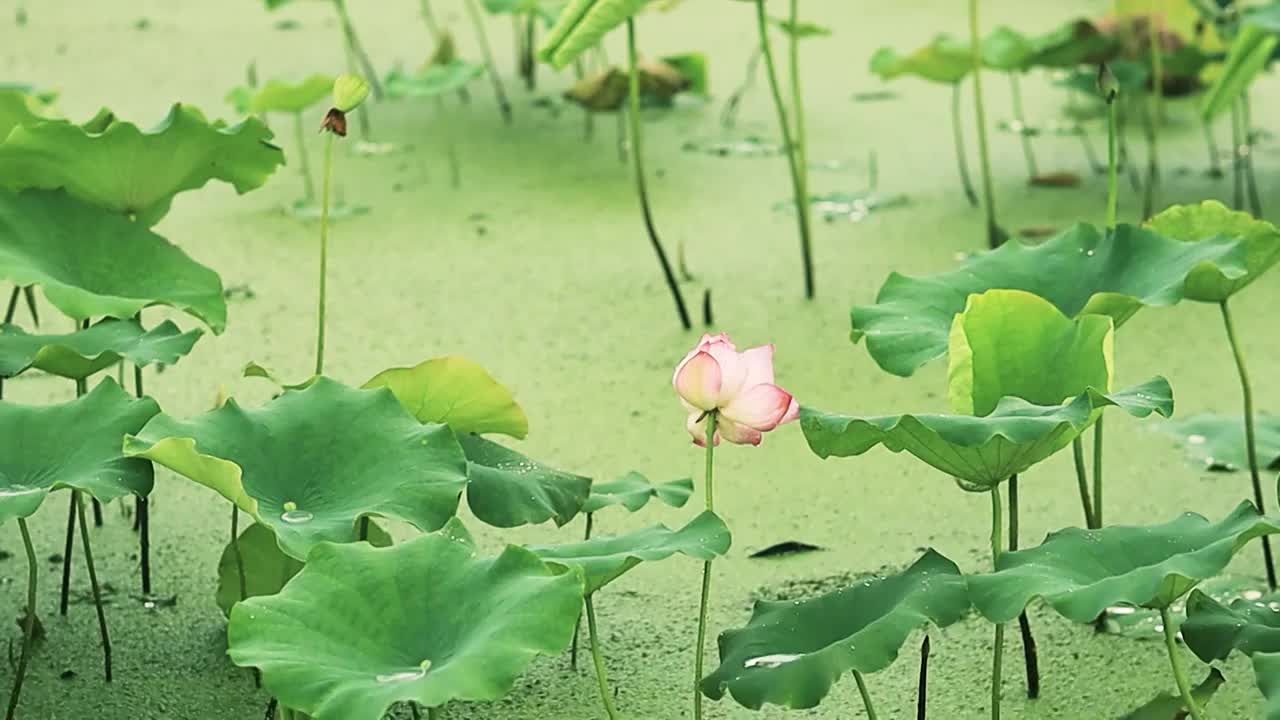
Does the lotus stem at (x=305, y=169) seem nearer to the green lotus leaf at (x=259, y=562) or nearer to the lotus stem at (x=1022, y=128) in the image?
the lotus stem at (x=1022, y=128)

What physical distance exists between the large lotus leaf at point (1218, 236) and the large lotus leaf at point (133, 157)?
814mm

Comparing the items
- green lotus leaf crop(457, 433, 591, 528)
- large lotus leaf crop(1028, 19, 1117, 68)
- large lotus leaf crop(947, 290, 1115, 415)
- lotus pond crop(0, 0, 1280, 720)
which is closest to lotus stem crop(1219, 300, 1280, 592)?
lotus pond crop(0, 0, 1280, 720)

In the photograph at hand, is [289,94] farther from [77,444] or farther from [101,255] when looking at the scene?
[77,444]

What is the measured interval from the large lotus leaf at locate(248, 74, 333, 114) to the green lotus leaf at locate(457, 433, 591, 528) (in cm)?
138

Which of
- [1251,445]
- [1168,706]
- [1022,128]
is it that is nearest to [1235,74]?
[1022,128]

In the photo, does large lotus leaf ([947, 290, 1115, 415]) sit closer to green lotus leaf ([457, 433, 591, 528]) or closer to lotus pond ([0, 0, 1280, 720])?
lotus pond ([0, 0, 1280, 720])

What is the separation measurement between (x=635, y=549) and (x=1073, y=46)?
181 centimetres

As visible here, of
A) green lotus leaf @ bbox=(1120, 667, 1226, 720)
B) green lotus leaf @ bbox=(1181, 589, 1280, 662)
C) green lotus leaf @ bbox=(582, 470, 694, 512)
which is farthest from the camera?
green lotus leaf @ bbox=(582, 470, 694, 512)

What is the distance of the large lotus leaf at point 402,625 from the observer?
3.15 feet

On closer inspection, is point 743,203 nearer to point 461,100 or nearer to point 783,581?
point 461,100

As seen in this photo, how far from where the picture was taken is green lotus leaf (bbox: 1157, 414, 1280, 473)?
1688 mm

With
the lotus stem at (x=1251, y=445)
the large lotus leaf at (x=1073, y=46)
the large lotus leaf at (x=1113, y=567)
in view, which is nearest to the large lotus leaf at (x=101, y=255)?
the large lotus leaf at (x=1113, y=567)

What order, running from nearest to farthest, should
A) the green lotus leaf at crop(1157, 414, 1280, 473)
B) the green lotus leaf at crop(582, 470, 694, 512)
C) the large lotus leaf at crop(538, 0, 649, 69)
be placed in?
the green lotus leaf at crop(582, 470, 694, 512), the green lotus leaf at crop(1157, 414, 1280, 473), the large lotus leaf at crop(538, 0, 649, 69)

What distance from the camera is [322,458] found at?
123 cm
